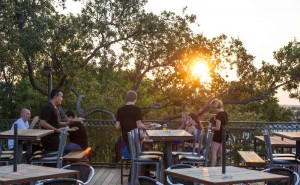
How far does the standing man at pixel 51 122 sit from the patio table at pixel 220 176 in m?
4.23

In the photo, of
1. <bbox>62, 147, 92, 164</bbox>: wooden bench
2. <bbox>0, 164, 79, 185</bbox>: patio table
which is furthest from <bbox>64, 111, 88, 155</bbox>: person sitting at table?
<bbox>0, 164, 79, 185</bbox>: patio table

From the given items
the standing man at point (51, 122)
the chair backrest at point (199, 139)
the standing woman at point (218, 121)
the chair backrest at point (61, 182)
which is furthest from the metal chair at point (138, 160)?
the chair backrest at point (61, 182)

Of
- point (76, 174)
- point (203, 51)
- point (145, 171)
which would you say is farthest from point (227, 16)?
point (76, 174)

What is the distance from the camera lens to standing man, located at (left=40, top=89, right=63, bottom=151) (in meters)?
9.41

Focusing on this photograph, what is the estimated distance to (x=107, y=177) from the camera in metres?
11.4

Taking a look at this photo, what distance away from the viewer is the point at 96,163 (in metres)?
13.1

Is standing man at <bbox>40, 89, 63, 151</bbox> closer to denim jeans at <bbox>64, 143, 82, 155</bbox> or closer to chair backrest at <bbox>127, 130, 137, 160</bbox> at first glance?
denim jeans at <bbox>64, 143, 82, 155</bbox>

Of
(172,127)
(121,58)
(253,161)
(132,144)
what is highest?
(121,58)

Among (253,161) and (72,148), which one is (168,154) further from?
(72,148)

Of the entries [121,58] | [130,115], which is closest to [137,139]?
[130,115]

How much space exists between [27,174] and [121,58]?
15784 millimetres

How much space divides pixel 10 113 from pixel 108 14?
24.8 ft

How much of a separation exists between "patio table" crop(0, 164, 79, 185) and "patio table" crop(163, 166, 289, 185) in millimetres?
1075

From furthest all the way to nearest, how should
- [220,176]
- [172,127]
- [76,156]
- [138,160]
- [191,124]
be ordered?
[172,127], [191,124], [76,156], [138,160], [220,176]
